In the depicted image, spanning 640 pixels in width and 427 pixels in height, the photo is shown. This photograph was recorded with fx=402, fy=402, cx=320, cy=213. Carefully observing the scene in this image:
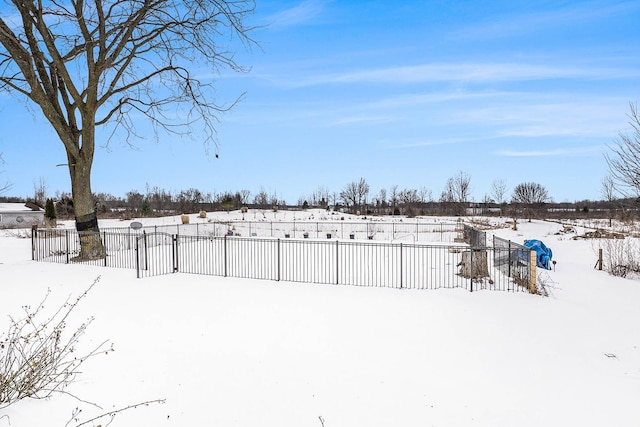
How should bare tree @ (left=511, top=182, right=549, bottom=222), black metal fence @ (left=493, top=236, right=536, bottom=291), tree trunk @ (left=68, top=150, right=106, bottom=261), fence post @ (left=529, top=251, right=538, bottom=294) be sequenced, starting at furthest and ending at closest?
bare tree @ (left=511, top=182, right=549, bottom=222) < tree trunk @ (left=68, top=150, right=106, bottom=261) < black metal fence @ (left=493, top=236, right=536, bottom=291) < fence post @ (left=529, top=251, right=538, bottom=294)

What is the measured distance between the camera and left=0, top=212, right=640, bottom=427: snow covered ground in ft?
15.5

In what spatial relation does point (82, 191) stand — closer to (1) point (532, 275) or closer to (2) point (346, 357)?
(2) point (346, 357)

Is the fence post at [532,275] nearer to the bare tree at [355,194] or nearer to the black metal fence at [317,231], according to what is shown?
the black metal fence at [317,231]

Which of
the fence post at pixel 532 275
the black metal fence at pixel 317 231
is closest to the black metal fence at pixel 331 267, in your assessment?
the fence post at pixel 532 275

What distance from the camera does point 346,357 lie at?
6324mm

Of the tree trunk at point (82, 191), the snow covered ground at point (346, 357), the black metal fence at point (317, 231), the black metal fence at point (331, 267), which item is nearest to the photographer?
the snow covered ground at point (346, 357)

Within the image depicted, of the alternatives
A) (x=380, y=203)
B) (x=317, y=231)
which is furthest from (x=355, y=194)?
(x=317, y=231)

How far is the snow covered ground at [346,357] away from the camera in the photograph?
4.73m

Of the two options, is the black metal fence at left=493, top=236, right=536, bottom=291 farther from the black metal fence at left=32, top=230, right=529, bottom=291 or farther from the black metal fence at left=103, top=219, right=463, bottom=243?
the black metal fence at left=103, top=219, right=463, bottom=243

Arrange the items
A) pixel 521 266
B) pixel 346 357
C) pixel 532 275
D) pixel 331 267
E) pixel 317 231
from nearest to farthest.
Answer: pixel 346 357 < pixel 532 275 < pixel 521 266 < pixel 331 267 < pixel 317 231

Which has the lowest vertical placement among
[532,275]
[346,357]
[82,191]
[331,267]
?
[331,267]

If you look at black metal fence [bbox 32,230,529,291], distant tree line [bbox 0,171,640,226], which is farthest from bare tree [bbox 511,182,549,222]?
black metal fence [bbox 32,230,529,291]

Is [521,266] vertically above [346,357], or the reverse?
[521,266]

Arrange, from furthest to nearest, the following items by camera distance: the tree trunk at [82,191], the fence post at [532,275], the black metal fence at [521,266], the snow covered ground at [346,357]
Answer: the tree trunk at [82,191] < the black metal fence at [521,266] < the fence post at [532,275] < the snow covered ground at [346,357]
